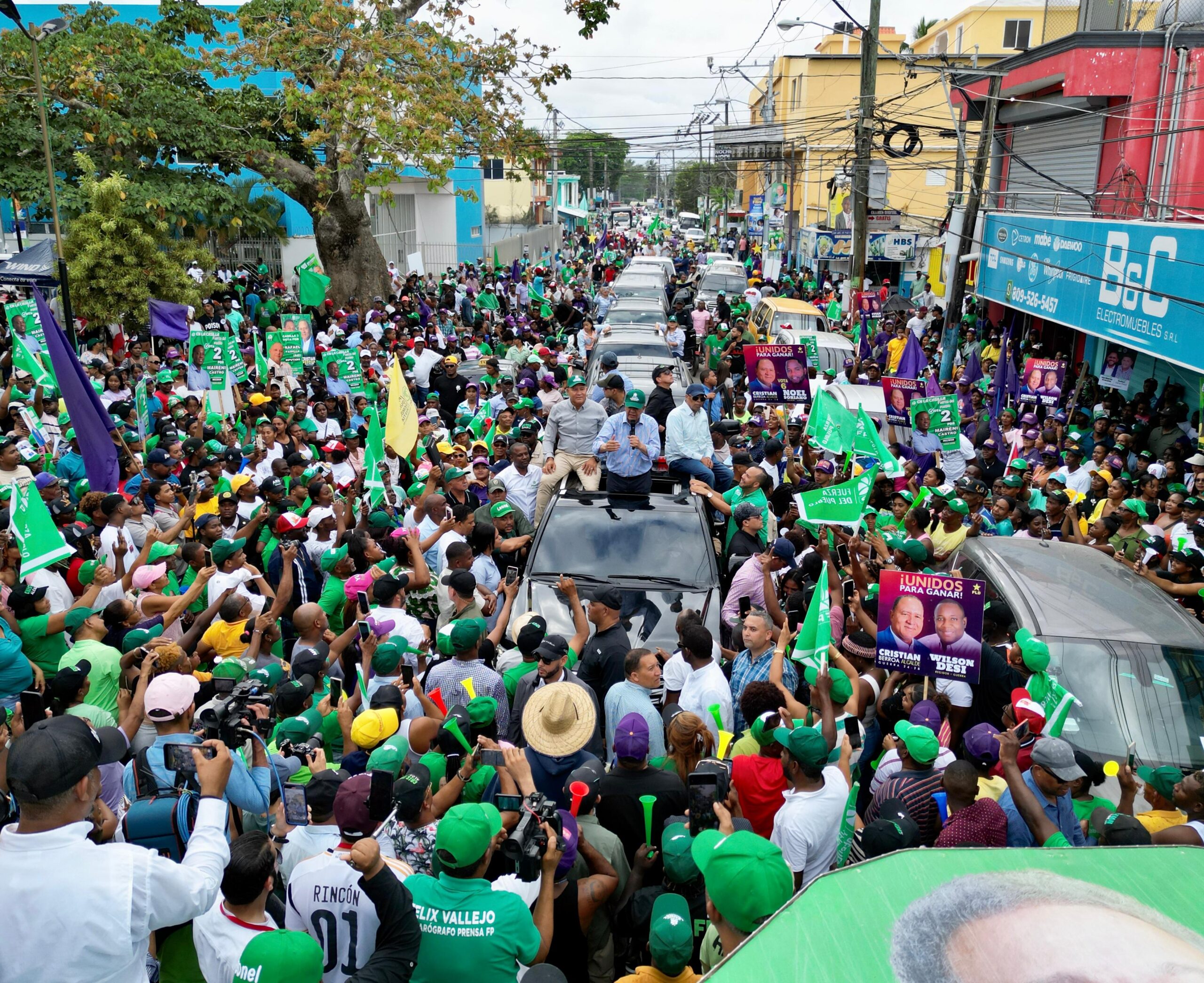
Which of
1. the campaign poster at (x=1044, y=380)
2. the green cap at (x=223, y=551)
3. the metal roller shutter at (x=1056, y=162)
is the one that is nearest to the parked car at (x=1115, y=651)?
the green cap at (x=223, y=551)

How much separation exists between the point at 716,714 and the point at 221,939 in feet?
8.78

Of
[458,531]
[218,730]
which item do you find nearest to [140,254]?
[458,531]

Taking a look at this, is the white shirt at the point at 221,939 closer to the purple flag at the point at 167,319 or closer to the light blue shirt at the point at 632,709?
the light blue shirt at the point at 632,709

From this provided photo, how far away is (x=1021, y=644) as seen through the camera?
17.9 feet

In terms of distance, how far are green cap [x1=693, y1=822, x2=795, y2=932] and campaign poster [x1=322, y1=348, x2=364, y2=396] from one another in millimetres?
10370

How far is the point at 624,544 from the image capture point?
7.75 m

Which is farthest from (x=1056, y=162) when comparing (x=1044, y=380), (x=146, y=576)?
(x=146, y=576)

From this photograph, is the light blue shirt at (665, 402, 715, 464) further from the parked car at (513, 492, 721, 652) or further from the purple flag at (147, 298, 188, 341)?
the purple flag at (147, 298, 188, 341)

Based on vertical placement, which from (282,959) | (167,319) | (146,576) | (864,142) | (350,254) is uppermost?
(864,142)

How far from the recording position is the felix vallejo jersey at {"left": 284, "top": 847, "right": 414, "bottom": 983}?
11.0 feet

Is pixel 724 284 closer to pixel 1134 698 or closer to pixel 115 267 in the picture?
pixel 115 267

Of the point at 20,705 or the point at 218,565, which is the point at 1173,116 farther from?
the point at 20,705

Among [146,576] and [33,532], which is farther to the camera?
[146,576]

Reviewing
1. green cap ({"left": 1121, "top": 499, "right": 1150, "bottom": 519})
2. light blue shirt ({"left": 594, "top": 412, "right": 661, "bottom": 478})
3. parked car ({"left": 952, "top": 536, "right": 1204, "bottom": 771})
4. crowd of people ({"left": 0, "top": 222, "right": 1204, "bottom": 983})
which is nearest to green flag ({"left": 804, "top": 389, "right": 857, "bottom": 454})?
crowd of people ({"left": 0, "top": 222, "right": 1204, "bottom": 983})
